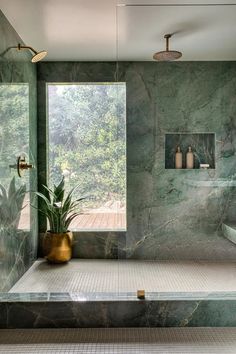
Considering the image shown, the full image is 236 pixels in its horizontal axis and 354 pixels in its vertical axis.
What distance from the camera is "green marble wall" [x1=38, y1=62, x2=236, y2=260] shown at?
285 cm

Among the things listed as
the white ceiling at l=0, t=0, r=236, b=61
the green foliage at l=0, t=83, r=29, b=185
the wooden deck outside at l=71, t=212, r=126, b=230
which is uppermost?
the white ceiling at l=0, t=0, r=236, b=61

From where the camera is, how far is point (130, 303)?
1771 mm

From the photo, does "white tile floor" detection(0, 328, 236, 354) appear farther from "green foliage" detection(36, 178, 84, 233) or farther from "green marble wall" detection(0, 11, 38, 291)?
"green foliage" detection(36, 178, 84, 233)

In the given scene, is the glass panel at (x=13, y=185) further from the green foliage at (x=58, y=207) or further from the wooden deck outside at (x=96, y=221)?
the wooden deck outside at (x=96, y=221)

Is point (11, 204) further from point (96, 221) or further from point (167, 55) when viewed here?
point (167, 55)

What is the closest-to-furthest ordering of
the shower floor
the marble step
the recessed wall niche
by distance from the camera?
the marble step, the shower floor, the recessed wall niche

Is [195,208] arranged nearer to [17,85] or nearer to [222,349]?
[222,349]

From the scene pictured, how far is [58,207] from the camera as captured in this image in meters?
2.93

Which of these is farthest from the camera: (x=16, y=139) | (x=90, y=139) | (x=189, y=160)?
(x=90, y=139)

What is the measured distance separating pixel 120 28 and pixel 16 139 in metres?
1.18

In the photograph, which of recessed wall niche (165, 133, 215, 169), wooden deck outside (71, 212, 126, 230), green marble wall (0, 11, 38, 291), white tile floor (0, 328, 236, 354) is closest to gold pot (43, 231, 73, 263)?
green marble wall (0, 11, 38, 291)

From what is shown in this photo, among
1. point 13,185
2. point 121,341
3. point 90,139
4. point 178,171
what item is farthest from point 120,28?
point 121,341

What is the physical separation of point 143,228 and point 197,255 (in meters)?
0.54

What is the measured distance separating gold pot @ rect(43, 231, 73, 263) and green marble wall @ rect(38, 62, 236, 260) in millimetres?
593
